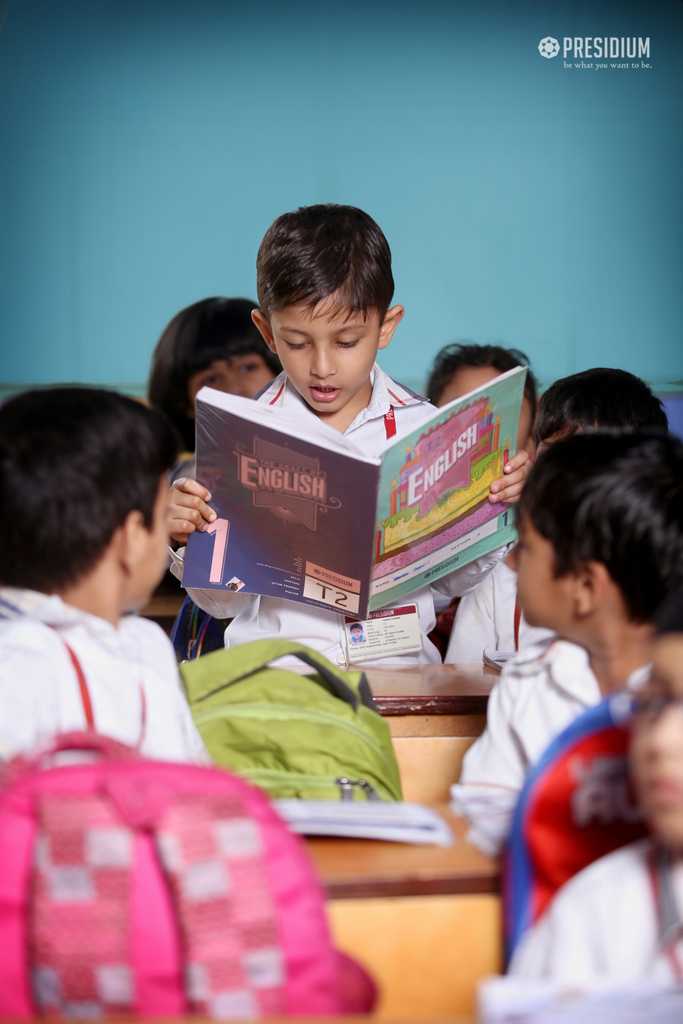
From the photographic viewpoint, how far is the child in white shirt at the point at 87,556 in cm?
86

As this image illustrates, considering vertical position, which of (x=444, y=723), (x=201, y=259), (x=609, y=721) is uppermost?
(x=201, y=259)

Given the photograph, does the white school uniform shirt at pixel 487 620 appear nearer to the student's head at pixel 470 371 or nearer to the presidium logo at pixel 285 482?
the presidium logo at pixel 285 482

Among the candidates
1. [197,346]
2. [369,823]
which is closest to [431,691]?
[369,823]

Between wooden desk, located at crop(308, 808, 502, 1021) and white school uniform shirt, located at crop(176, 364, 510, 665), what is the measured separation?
79cm

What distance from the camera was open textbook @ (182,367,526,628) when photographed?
1251mm

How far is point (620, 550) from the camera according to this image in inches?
37.4

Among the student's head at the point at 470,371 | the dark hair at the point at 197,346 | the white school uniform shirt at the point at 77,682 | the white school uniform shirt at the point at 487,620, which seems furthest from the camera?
Result: the dark hair at the point at 197,346

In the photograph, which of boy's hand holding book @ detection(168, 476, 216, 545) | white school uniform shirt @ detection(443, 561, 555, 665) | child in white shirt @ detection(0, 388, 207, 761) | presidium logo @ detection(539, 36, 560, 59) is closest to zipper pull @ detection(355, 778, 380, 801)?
child in white shirt @ detection(0, 388, 207, 761)

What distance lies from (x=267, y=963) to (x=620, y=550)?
581 mm

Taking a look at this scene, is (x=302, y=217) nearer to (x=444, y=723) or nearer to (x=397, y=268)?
(x=444, y=723)

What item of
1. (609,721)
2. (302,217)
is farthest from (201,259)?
(609,721)

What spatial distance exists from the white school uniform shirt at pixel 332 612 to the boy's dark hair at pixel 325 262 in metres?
0.17

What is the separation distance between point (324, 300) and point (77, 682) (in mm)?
880

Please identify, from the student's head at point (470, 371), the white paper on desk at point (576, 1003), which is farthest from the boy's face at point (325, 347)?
the white paper on desk at point (576, 1003)
